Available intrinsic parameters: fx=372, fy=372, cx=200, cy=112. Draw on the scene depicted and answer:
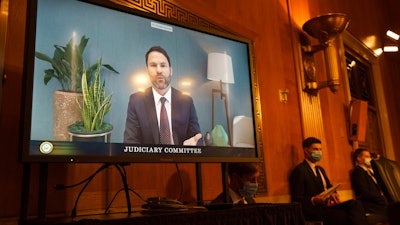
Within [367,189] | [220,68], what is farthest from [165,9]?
[367,189]

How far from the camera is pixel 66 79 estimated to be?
159cm

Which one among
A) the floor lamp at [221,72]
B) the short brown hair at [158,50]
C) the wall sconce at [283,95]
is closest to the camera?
the short brown hair at [158,50]

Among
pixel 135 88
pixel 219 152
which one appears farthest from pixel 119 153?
pixel 219 152

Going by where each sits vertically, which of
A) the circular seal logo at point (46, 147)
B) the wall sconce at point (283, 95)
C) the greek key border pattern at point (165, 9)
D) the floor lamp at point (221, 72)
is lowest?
the circular seal logo at point (46, 147)

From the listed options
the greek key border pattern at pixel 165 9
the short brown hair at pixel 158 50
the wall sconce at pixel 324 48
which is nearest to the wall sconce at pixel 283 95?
the wall sconce at pixel 324 48

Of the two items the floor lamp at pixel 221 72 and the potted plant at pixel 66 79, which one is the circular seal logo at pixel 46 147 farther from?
the floor lamp at pixel 221 72

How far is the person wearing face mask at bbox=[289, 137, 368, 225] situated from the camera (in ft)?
9.91

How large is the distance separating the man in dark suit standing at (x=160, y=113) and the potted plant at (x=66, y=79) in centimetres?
28

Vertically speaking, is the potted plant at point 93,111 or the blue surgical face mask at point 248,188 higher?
the potted plant at point 93,111

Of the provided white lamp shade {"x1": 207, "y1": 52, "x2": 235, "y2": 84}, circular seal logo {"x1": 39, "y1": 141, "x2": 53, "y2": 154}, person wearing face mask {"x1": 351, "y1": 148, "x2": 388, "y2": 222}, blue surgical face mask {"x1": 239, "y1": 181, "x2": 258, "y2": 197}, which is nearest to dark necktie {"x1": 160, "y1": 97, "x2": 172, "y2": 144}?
white lamp shade {"x1": 207, "y1": 52, "x2": 235, "y2": 84}

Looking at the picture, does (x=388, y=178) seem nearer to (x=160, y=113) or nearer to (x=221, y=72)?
(x=221, y=72)

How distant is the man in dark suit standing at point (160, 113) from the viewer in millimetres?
1823

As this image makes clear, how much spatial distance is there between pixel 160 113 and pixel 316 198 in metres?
1.71

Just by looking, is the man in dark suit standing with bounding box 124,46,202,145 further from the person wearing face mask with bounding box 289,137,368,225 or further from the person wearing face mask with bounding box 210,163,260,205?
the person wearing face mask with bounding box 289,137,368,225
